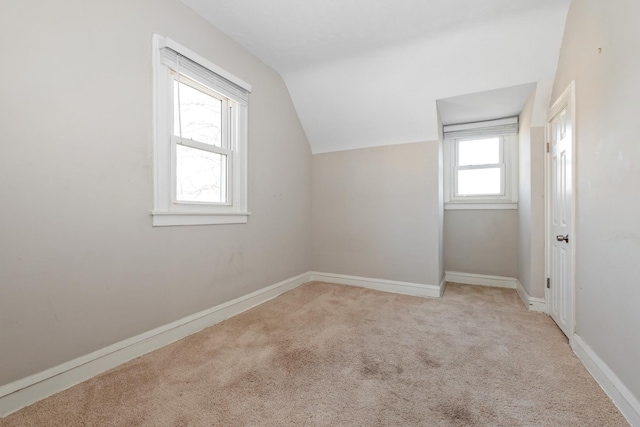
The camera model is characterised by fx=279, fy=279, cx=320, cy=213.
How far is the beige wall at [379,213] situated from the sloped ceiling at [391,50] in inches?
11.6

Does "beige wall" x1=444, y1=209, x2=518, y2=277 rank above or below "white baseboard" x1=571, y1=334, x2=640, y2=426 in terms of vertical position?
above

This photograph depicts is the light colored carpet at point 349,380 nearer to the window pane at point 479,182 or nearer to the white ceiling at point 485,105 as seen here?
the window pane at point 479,182

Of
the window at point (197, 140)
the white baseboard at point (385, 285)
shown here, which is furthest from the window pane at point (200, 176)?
the white baseboard at point (385, 285)

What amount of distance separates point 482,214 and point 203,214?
3.56m

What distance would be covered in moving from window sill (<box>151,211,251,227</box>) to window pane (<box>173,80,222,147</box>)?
621mm

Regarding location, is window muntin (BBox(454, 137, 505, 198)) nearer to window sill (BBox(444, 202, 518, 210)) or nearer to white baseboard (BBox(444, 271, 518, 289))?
window sill (BBox(444, 202, 518, 210))

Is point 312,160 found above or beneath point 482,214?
above

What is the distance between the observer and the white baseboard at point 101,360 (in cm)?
137

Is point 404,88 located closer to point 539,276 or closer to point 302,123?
point 302,123

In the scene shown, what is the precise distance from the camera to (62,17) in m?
1.53

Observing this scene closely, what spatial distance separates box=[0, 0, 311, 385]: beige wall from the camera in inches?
54.2

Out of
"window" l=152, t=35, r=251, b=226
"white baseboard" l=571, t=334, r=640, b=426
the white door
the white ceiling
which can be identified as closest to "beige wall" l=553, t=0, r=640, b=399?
"white baseboard" l=571, t=334, r=640, b=426

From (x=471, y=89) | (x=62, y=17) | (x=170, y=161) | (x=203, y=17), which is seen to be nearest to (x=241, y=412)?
(x=170, y=161)

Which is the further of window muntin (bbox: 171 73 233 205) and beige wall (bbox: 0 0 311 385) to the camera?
window muntin (bbox: 171 73 233 205)
